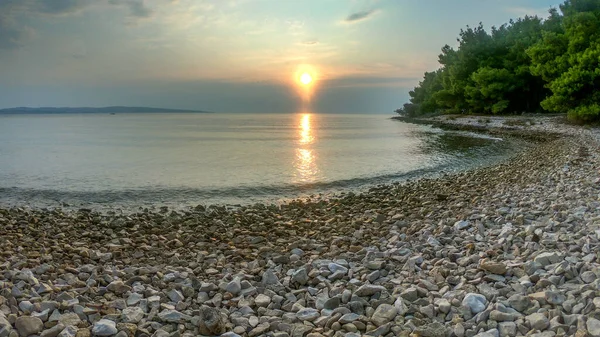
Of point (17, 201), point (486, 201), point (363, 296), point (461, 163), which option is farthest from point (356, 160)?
point (363, 296)

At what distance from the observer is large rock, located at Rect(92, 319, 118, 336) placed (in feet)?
16.0

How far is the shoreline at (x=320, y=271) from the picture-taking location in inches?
197

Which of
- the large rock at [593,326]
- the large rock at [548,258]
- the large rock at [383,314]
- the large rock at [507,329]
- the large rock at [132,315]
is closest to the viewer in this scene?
the large rock at [593,326]

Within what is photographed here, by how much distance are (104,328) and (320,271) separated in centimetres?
311

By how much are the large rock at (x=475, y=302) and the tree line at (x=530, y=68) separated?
37.8 meters

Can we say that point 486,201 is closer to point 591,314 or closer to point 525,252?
point 525,252

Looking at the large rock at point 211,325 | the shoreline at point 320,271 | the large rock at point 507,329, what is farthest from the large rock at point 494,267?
the large rock at point 211,325

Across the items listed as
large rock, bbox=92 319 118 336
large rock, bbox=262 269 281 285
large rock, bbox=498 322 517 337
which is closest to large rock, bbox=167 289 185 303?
large rock, bbox=92 319 118 336

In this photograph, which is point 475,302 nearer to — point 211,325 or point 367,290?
point 367,290

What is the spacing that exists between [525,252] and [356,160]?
71.3 ft

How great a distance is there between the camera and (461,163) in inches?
970

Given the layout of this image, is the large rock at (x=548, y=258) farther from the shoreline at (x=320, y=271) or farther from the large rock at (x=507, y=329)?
the large rock at (x=507, y=329)

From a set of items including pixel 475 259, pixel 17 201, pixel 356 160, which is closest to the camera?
pixel 475 259

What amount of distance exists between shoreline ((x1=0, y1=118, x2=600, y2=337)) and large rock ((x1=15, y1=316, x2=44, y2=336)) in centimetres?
1
